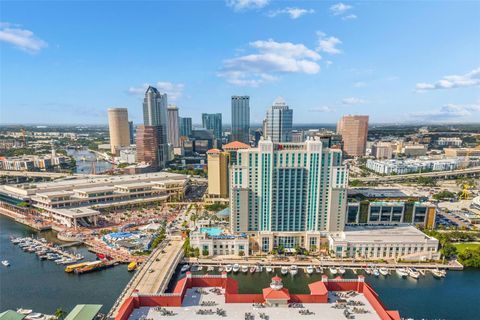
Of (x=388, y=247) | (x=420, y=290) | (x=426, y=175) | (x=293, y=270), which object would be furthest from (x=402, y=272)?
(x=426, y=175)

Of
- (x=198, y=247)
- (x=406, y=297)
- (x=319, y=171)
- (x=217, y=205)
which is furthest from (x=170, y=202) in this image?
(x=406, y=297)

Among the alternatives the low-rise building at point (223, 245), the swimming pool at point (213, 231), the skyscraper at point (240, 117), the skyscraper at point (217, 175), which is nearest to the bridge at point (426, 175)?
the skyscraper at point (217, 175)

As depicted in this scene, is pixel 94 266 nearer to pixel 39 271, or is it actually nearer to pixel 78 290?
pixel 78 290

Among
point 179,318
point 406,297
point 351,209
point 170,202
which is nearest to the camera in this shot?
point 179,318

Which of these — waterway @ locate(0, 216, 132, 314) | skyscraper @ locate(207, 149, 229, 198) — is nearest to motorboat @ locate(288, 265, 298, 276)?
waterway @ locate(0, 216, 132, 314)

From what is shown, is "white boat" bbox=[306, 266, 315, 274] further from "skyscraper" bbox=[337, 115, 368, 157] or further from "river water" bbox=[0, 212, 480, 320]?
"skyscraper" bbox=[337, 115, 368, 157]

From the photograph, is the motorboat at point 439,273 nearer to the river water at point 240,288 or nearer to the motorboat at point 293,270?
the river water at point 240,288

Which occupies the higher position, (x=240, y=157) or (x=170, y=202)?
(x=240, y=157)
